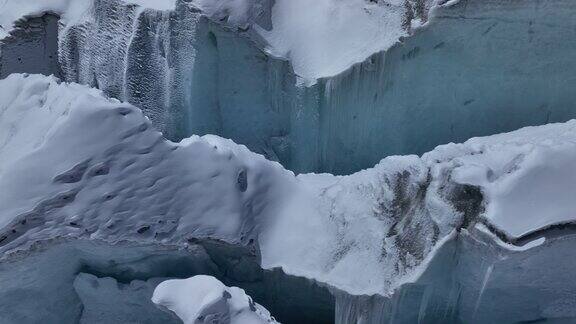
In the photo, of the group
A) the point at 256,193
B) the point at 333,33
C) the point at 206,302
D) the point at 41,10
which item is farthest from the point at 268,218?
the point at 41,10

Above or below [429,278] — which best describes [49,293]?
below

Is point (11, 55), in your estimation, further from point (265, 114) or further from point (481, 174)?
point (481, 174)

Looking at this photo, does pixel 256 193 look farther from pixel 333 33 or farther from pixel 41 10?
pixel 41 10

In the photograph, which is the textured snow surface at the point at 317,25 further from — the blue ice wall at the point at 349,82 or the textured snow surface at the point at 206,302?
the textured snow surface at the point at 206,302

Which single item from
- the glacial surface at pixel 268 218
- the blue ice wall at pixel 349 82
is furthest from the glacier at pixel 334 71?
the glacial surface at pixel 268 218

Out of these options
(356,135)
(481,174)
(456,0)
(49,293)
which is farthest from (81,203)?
(456,0)

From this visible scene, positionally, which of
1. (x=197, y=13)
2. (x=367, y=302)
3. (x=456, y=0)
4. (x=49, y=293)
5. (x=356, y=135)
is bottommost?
(x=49, y=293)

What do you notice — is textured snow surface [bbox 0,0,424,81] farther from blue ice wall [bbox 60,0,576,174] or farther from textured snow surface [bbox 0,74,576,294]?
textured snow surface [bbox 0,74,576,294]
